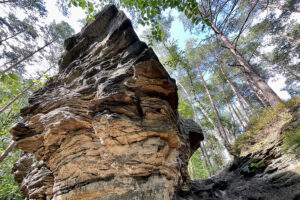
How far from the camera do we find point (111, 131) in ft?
12.5

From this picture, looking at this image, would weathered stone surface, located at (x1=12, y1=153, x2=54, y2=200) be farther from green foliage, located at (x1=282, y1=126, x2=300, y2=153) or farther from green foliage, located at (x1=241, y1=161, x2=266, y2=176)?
green foliage, located at (x1=282, y1=126, x2=300, y2=153)

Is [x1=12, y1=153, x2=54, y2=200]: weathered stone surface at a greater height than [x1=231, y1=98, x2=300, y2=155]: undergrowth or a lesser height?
lesser

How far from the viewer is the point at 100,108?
4.10m

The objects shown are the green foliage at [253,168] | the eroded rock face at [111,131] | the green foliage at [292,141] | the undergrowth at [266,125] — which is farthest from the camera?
the green foliage at [253,168]

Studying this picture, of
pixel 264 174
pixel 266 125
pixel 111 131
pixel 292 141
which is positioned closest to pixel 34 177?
pixel 111 131

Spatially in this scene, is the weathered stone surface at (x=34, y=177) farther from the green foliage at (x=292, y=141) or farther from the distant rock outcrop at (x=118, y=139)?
the green foliage at (x=292, y=141)

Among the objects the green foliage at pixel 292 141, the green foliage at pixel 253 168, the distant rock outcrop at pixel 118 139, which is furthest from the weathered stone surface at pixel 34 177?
the green foliage at pixel 292 141

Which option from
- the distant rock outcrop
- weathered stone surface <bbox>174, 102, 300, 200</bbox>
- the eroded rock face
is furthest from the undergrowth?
the eroded rock face

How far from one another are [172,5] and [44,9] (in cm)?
1558

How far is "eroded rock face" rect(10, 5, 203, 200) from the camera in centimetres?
361

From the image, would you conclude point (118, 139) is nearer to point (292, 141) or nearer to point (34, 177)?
point (34, 177)

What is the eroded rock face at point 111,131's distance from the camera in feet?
11.8

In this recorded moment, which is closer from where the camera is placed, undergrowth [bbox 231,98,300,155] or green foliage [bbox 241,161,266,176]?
undergrowth [bbox 231,98,300,155]

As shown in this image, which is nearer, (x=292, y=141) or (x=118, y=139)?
(x=118, y=139)
